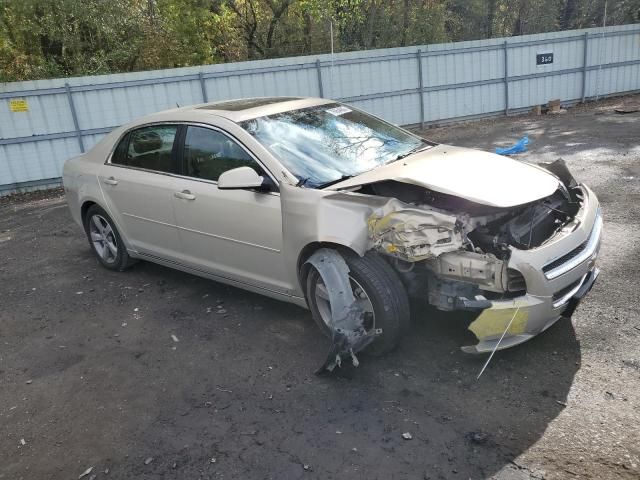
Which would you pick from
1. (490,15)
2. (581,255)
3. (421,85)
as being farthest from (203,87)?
(490,15)

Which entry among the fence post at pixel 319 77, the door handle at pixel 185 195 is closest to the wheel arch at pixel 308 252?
the door handle at pixel 185 195

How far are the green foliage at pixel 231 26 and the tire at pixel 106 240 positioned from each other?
858cm

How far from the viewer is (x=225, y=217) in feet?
14.2

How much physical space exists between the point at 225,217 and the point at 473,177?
1865 millimetres

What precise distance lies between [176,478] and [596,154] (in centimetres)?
883

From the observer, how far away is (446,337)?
3.98m

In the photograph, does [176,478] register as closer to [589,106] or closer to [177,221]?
[177,221]

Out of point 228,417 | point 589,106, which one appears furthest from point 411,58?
point 228,417

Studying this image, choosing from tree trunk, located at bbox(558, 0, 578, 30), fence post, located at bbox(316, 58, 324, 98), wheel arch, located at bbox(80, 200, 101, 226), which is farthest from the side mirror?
tree trunk, located at bbox(558, 0, 578, 30)

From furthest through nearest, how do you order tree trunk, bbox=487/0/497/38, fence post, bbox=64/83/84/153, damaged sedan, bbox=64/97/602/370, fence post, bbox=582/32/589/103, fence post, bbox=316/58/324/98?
tree trunk, bbox=487/0/497/38 < fence post, bbox=582/32/589/103 < fence post, bbox=316/58/324/98 < fence post, bbox=64/83/84/153 < damaged sedan, bbox=64/97/602/370

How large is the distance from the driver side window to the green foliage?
397 inches

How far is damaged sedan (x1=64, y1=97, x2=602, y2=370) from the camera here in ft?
10.9

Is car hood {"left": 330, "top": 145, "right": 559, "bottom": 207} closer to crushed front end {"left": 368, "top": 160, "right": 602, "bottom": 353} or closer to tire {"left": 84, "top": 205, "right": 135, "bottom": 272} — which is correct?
crushed front end {"left": 368, "top": 160, "right": 602, "bottom": 353}

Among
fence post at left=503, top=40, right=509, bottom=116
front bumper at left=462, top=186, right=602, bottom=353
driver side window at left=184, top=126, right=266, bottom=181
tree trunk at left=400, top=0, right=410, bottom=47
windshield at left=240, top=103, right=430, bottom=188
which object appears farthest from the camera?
tree trunk at left=400, top=0, right=410, bottom=47
